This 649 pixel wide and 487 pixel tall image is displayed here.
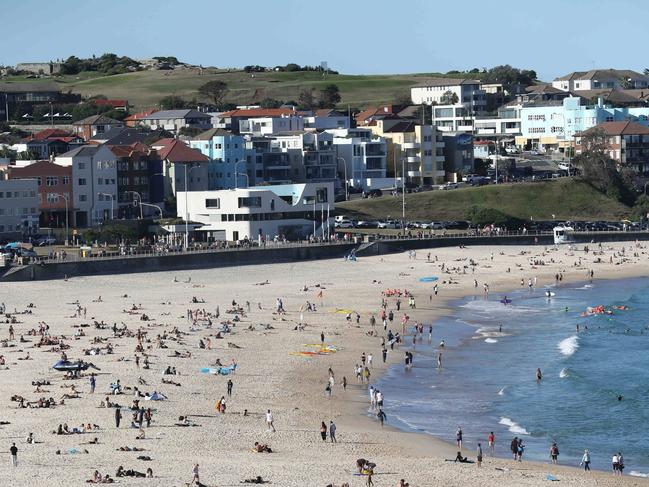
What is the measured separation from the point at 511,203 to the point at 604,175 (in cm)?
1076

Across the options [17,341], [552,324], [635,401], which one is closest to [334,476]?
[635,401]

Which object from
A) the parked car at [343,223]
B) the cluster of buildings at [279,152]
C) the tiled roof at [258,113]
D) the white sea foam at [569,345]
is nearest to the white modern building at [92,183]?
the cluster of buildings at [279,152]

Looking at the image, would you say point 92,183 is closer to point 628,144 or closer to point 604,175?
point 604,175

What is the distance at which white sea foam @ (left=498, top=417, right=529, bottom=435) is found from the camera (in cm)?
4328

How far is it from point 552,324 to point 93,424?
31.6m

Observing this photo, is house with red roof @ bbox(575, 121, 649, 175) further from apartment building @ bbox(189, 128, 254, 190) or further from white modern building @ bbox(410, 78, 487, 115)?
apartment building @ bbox(189, 128, 254, 190)

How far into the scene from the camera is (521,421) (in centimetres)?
4459

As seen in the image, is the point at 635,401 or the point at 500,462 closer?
the point at 500,462

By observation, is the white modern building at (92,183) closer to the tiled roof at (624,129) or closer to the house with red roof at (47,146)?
the house with red roof at (47,146)

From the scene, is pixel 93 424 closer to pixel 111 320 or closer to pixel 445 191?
pixel 111 320

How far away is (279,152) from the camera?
113625 mm

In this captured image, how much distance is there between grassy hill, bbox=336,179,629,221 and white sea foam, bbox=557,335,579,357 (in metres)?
42.8

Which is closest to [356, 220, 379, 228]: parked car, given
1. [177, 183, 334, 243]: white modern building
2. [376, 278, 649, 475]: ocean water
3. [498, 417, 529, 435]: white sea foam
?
[177, 183, 334, 243]: white modern building

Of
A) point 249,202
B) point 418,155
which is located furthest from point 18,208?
point 418,155
